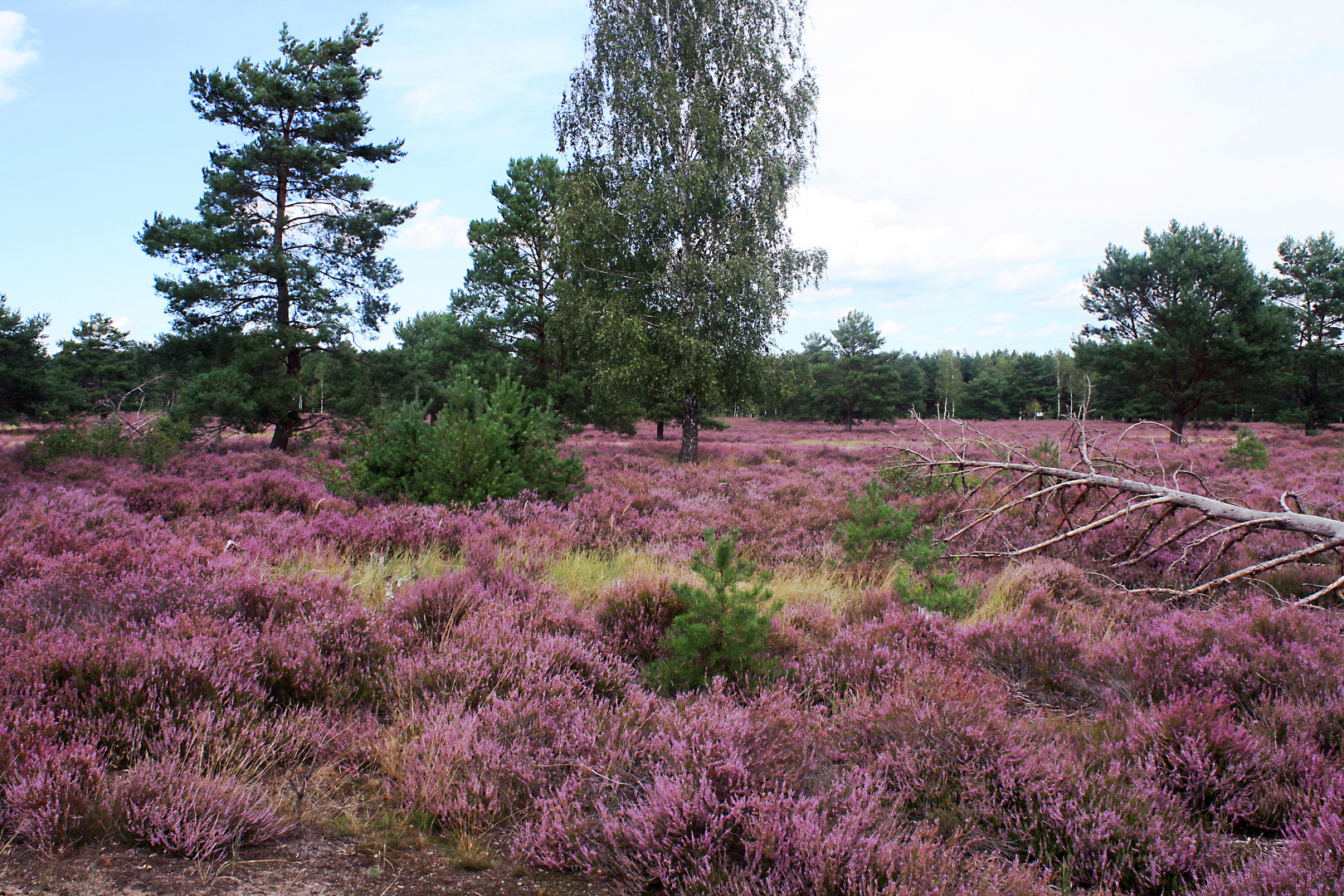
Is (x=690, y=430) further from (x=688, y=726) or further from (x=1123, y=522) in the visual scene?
(x=688, y=726)

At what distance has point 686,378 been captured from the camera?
54.9 ft

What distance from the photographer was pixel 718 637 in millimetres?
3242

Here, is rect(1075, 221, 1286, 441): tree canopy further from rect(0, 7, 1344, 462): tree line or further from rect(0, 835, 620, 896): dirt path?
rect(0, 835, 620, 896): dirt path

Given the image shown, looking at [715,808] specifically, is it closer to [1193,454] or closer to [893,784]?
[893,784]

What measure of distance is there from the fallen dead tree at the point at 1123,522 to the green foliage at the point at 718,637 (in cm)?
214

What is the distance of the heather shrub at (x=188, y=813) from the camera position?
200cm

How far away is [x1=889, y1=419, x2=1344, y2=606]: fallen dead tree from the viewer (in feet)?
13.6

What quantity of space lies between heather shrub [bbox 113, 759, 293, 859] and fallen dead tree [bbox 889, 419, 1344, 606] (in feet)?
13.8

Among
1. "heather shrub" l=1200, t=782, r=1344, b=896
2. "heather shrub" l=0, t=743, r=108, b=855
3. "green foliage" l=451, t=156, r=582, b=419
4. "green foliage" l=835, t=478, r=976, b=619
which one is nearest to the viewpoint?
"heather shrub" l=1200, t=782, r=1344, b=896

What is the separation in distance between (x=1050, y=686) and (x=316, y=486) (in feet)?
26.0

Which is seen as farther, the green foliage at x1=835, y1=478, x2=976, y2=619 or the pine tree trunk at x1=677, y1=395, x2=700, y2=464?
the pine tree trunk at x1=677, y1=395, x2=700, y2=464

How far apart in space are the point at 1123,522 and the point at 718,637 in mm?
6205

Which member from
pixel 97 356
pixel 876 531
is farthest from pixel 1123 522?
pixel 97 356

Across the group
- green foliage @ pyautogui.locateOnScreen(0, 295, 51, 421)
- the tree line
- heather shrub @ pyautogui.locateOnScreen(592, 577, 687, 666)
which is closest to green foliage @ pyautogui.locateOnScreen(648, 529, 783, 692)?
heather shrub @ pyautogui.locateOnScreen(592, 577, 687, 666)
